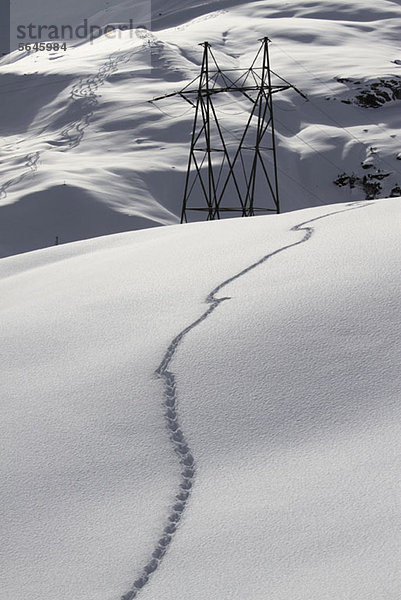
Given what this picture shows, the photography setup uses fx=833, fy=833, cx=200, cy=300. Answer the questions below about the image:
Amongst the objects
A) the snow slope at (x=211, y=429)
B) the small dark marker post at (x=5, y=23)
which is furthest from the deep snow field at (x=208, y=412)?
the small dark marker post at (x=5, y=23)

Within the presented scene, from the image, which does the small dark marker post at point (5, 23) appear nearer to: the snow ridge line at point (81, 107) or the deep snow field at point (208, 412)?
the snow ridge line at point (81, 107)

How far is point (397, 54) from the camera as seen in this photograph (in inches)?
1710

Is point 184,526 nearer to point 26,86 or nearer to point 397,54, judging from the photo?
point 26,86

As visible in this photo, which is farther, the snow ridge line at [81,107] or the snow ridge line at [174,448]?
the snow ridge line at [81,107]

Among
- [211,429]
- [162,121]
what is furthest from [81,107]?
[211,429]

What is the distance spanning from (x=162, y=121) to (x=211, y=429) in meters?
30.4

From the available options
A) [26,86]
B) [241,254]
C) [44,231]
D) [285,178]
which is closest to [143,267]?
[241,254]

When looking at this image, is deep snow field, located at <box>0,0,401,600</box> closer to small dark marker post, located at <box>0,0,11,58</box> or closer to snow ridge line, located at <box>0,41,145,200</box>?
snow ridge line, located at <box>0,41,145,200</box>

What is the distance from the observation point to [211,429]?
9.61 ft

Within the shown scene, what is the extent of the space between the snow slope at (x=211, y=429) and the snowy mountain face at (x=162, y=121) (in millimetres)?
16444

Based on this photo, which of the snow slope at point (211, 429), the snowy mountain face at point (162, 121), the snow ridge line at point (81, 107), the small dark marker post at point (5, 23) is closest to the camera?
the snow slope at point (211, 429)

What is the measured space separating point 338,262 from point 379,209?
4.14 ft

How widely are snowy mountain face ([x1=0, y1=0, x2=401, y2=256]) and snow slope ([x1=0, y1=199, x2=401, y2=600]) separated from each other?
16.4 m

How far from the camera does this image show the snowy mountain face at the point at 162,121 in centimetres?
2280
